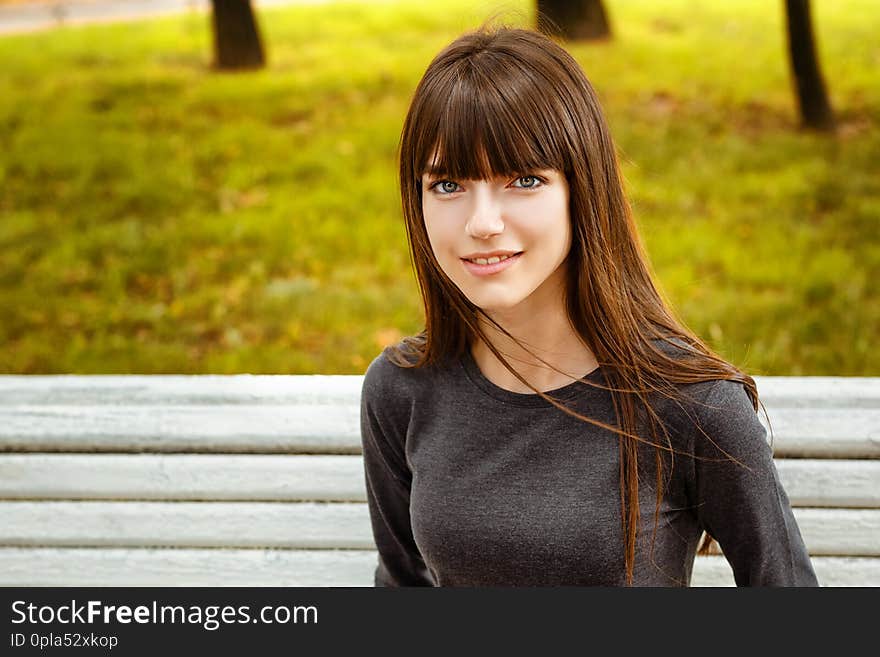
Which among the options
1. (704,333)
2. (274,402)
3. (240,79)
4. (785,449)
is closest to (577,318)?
(785,449)

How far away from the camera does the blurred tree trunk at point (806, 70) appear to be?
540 cm

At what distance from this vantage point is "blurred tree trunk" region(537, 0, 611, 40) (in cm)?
624

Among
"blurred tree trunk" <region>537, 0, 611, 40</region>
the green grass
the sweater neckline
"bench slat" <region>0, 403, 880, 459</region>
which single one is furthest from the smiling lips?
"blurred tree trunk" <region>537, 0, 611, 40</region>

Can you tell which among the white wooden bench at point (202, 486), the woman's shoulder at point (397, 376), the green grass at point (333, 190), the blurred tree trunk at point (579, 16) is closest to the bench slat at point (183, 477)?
the white wooden bench at point (202, 486)

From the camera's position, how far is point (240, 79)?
646cm

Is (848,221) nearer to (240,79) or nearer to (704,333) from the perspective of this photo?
(704,333)

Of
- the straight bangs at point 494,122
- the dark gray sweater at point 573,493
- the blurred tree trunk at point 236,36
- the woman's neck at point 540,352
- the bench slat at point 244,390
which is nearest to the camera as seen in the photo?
the straight bangs at point 494,122

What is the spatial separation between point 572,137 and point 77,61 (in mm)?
6091

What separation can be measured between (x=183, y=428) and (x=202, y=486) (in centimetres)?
14

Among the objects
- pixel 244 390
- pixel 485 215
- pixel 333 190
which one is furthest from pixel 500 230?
pixel 333 190

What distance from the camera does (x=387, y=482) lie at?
6.77 ft

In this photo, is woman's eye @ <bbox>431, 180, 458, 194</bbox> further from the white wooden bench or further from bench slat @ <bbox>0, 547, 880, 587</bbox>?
bench slat @ <bbox>0, 547, 880, 587</bbox>

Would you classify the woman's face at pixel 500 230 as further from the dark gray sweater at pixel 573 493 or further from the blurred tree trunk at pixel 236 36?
the blurred tree trunk at pixel 236 36

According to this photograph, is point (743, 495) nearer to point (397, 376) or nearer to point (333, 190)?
point (397, 376)
